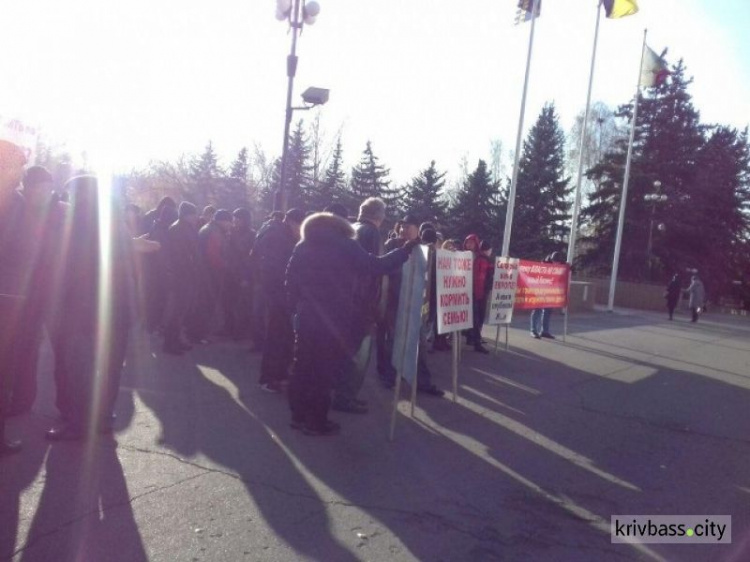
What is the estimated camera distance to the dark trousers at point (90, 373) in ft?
18.9

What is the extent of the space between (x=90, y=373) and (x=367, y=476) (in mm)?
2279

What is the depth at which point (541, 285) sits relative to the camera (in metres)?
14.3

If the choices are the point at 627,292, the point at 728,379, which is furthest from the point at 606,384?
the point at 627,292

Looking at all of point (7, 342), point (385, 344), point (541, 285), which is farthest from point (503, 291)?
point (7, 342)

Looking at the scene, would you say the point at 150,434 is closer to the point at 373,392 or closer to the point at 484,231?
the point at 373,392

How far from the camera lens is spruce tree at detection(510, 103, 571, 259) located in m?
47.3

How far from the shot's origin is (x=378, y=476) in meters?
5.53

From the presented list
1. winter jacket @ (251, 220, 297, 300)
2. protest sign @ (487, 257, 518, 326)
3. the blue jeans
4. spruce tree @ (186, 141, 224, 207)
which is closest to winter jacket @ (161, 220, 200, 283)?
winter jacket @ (251, 220, 297, 300)

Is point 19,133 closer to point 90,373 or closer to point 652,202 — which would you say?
point 90,373

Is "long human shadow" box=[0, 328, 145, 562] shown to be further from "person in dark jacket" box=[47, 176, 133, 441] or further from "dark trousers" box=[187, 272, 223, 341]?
"dark trousers" box=[187, 272, 223, 341]

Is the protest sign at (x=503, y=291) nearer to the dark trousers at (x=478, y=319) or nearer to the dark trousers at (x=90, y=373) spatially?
the dark trousers at (x=478, y=319)

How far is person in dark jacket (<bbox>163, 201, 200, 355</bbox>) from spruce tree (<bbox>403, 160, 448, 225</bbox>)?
3895cm

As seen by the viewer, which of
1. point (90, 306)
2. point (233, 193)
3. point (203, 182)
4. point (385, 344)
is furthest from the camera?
point (233, 193)
